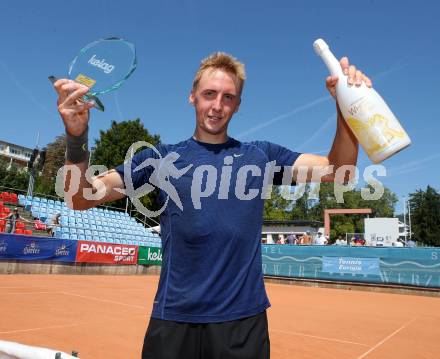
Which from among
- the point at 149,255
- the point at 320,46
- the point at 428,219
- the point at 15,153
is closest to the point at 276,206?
the point at 428,219

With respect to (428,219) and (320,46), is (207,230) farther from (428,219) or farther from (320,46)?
(428,219)

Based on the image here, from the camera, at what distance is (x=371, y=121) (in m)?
2.68

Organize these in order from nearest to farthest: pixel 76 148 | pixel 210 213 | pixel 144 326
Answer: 1. pixel 76 148
2. pixel 210 213
3. pixel 144 326

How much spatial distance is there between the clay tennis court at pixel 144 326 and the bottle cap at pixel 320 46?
16.6 ft

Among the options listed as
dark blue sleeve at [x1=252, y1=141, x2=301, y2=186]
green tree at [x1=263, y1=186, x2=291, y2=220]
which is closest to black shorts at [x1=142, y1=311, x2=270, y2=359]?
dark blue sleeve at [x1=252, y1=141, x2=301, y2=186]

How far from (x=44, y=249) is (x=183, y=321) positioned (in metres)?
19.8

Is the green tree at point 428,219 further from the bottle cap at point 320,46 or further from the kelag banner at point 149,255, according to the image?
the bottle cap at point 320,46

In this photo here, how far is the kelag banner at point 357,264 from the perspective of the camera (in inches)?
758

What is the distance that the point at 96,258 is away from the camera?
22484 millimetres

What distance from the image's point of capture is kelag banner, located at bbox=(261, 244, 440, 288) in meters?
19.3

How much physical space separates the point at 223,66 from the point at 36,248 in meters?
19.6

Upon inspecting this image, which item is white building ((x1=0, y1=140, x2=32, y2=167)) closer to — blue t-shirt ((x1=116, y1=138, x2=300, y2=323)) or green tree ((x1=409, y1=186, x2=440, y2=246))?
green tree ((x1=409, y1=186, x2=440, y2=246))

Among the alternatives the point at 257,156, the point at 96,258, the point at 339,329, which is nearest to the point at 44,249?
the point at 96,258

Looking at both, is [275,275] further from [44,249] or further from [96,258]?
[44,249]
